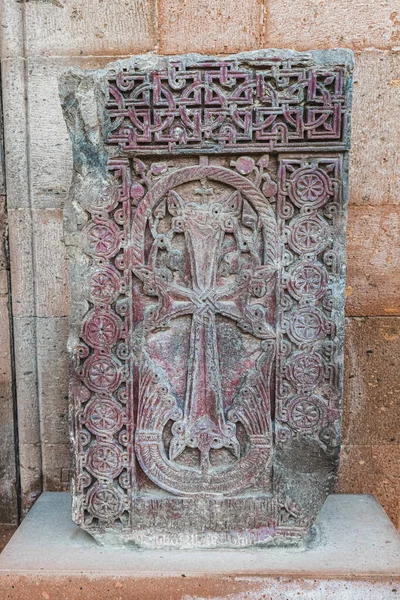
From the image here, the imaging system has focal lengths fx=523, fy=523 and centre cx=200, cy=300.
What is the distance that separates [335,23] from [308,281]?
4.74 feet

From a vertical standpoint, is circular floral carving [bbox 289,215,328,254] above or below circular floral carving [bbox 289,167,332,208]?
below

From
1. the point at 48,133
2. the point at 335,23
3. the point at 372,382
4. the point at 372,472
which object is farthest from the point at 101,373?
the point at 335,23

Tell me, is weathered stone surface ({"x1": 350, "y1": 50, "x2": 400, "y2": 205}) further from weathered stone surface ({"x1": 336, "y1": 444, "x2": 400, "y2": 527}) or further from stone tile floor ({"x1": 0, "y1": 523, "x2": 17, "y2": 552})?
stone tile floor ({"x1": 0, "y1": 523, "x2": 17, "y2": 552})

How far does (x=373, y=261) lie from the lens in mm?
2754

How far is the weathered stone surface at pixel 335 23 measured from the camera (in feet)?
8.61

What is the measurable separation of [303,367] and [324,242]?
0.51m

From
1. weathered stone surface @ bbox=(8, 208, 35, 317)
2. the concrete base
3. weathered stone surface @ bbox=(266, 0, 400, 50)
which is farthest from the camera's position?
weathered stone surface @ bbox=(8, 208, 35, 317)

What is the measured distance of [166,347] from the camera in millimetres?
2191

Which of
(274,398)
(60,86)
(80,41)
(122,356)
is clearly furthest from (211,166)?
(80,41)

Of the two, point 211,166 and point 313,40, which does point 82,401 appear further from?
point 313,40

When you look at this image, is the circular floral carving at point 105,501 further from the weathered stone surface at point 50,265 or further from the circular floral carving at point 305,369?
the weathered stone surface at point 50,265

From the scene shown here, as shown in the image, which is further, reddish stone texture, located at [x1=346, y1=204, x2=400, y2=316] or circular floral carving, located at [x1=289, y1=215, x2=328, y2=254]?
reddish stone texture, located at [x1=346, y1=204, x2=400, y2=316]

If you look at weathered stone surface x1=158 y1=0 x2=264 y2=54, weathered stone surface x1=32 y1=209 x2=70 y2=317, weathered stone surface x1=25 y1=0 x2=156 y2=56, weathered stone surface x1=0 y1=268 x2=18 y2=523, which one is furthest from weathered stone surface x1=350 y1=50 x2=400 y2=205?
weathered stone surface x1=0 y1=268 x2=18 y2=523

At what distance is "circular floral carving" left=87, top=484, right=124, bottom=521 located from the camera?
2.19 m
